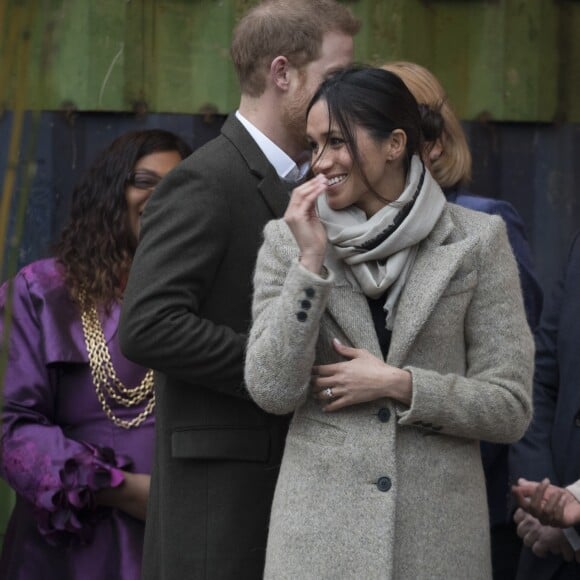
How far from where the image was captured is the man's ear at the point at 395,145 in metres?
2.79

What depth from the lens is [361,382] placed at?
2.65m

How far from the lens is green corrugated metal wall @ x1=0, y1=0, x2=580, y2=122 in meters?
4.38

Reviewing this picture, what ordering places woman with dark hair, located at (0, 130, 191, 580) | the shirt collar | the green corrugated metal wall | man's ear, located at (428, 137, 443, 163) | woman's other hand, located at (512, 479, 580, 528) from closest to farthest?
woman's other hand, located at (512, 479, 580, 528) → the shirt collar → woman with dark hair, located at (0, 130, 191, 580) → man's ear, located at (428, 137, 443, 163) → the green corrugated metal wall

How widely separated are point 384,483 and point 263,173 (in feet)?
2.68

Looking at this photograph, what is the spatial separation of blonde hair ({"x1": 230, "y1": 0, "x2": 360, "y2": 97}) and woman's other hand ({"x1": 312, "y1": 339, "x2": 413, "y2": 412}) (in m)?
0.88

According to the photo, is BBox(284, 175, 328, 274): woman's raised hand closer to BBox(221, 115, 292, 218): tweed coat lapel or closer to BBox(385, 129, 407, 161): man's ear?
BBox(385, 129, 407, 161): man's ear

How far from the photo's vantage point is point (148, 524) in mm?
3182

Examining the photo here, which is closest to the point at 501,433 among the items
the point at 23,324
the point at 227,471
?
the point at 227,471

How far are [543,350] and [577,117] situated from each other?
131 centimetres

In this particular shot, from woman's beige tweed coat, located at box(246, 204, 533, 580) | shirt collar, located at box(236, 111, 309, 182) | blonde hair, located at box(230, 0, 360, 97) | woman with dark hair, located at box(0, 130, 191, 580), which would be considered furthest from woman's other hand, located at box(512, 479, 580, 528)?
blonde hair, located at box(230, 0, 360, 97)

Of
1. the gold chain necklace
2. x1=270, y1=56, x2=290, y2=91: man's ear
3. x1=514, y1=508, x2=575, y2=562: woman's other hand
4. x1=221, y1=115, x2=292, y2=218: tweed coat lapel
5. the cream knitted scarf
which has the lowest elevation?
x1=514, y1=508, x2=575, y2=562: woman's other hand

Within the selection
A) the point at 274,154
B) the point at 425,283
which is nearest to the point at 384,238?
the point at 425,283

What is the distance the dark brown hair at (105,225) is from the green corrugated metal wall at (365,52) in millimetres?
540

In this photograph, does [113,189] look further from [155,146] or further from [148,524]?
[148,524]
